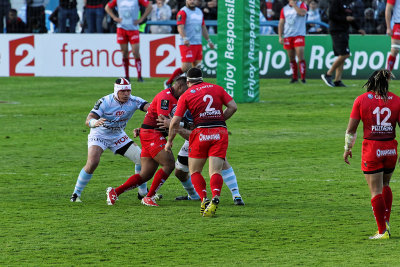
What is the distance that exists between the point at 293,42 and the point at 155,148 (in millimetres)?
14569

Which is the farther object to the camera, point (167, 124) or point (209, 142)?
point (167, 124)

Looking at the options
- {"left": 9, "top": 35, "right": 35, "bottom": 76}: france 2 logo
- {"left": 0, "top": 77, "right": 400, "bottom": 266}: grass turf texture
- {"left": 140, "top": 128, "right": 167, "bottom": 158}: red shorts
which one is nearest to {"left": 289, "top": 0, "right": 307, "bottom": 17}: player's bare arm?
{"left": 0, "top": 77, "right": 400, "bottom": 266}: grass turf texture

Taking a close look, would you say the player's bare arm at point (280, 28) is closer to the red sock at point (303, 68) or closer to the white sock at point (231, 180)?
the red sock at point (303, 68)

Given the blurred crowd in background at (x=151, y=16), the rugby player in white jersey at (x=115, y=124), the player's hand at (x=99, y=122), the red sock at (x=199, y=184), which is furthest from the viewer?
the blurred crowd in background at (x=151, y=16)

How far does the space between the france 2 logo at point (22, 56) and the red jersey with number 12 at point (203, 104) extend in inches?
783

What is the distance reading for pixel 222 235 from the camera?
891 cm

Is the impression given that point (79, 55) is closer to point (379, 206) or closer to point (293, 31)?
point (293, 31)

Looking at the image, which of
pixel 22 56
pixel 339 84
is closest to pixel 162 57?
pixel 22 56

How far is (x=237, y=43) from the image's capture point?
67.8 ft

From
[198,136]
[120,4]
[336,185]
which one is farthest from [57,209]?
[120,4]

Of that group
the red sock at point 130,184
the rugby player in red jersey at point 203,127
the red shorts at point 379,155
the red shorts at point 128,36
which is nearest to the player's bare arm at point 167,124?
the rugby player in red jersey at point 203,127

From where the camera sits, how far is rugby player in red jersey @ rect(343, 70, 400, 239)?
27.8ft

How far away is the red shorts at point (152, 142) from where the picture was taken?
35.5 feet

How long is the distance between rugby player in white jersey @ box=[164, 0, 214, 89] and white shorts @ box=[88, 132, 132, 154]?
1116 centimetres
